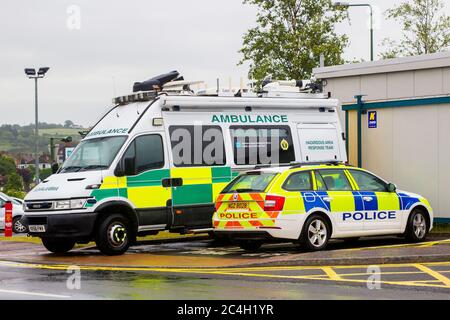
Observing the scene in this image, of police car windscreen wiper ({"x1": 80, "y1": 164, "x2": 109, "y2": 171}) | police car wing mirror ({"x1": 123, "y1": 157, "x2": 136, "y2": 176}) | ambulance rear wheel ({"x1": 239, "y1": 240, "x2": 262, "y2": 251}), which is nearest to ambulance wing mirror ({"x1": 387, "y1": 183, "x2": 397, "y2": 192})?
ambulance rear wheel ({"x1": 239, "y1": 240, "x2": 262, "y2": 251})

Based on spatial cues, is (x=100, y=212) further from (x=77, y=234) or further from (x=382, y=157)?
(x=382, y=157)

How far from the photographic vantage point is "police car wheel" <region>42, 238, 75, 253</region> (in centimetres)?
1870

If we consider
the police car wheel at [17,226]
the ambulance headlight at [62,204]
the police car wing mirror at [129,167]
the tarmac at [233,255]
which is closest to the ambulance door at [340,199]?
the tarmac at [233,255]

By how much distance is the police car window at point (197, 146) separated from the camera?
1855 centimetres

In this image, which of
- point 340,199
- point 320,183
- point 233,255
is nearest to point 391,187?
point 340,199

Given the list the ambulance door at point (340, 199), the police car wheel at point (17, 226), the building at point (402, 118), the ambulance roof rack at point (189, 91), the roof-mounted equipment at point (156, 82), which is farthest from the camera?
the police car wheel at point (17, 226)

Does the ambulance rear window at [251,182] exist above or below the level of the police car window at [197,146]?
below

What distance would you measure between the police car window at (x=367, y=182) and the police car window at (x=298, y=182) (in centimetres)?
118

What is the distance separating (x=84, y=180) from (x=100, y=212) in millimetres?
658

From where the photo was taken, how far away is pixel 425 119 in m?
21.8

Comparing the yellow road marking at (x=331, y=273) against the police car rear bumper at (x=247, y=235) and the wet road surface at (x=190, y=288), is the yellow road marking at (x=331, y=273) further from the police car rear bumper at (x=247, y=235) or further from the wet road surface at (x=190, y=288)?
the police car rear bumper at (x=247, y=235)

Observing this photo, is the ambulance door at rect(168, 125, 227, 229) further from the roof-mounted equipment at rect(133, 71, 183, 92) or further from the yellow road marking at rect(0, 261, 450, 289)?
the yellow road marking at rect(0, 261, 450, 289)

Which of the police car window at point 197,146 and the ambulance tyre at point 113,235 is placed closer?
the ambulance tyre at point 113,235

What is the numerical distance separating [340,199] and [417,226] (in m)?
2.22
